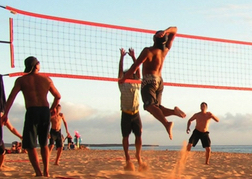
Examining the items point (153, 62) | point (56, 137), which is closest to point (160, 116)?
point (153, 62)

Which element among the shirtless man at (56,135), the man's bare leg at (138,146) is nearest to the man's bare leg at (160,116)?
the man's bare leg at (138,146)

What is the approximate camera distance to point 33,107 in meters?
5.30

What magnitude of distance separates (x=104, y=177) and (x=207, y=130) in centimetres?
439

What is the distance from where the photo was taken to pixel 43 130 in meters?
5.39

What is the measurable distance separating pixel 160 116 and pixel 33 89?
161 cm

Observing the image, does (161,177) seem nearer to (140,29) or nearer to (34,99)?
(34,99)

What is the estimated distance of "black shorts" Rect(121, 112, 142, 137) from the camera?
6941mm

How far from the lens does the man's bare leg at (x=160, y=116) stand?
500cm

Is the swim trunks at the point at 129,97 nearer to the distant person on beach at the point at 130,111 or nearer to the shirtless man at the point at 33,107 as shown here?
the distant person on beach at the point at 130,111

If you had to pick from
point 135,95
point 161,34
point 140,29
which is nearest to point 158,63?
point 161,34

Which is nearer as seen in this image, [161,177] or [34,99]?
[34,99]

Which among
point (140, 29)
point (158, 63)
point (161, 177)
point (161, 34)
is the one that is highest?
point (140, 29)

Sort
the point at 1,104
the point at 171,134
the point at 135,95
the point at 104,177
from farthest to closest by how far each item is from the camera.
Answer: the point at 135,95, the point at 1,104, the point at 104,177, the point at 171,134

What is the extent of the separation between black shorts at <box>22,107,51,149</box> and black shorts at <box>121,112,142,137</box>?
1.84 metres
